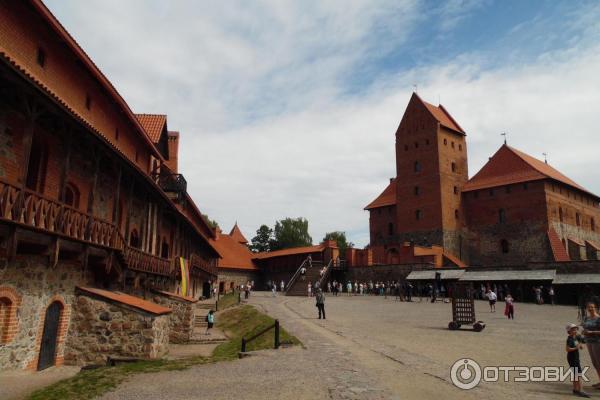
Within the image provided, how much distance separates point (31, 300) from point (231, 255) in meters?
44.5

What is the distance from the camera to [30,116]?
8492 mm

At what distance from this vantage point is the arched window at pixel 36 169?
1093cm

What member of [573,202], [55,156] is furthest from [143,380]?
[573,202]

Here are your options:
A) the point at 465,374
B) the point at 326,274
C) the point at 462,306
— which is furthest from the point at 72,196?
the point at 326,274

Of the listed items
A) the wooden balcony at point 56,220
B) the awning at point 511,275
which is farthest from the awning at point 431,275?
the wooden balcony at point 56,220

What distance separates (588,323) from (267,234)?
2848 inches

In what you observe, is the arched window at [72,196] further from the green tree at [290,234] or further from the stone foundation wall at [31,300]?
the green tree at [290,234]

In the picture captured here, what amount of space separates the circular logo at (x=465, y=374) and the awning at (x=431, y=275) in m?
26.5

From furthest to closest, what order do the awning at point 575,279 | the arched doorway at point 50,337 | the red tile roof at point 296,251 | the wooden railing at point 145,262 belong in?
the red tile roof at point 296,251
the awning at point 575,279
the wooden railing at point 145,262
the arched doorway at point 50,337

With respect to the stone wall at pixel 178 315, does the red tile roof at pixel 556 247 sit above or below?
above

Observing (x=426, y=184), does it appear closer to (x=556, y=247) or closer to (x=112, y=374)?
(x=556, y=247)

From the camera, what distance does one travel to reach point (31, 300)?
32.6ft

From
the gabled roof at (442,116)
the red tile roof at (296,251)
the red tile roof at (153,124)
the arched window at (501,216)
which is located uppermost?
the gabled roof at (442,116)

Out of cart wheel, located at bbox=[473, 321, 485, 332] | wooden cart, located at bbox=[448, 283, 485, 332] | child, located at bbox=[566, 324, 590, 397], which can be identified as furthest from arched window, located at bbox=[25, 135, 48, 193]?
cart wheel, located at bbox=[473, 321, 485, 332]
